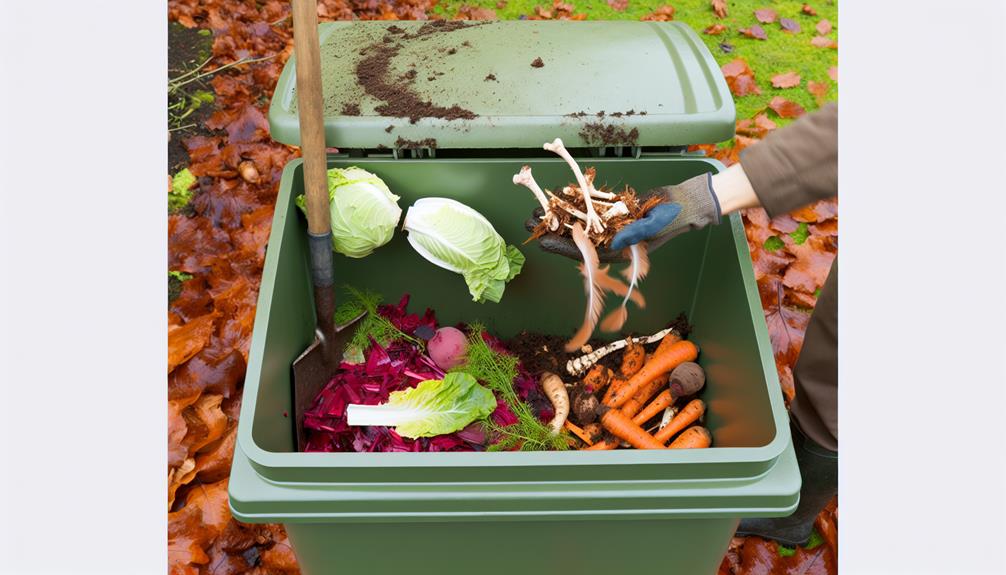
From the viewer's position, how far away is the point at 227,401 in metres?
2.31

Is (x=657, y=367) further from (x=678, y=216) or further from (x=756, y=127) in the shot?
(x=756, y=127)

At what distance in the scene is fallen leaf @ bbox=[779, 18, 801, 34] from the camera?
380cm

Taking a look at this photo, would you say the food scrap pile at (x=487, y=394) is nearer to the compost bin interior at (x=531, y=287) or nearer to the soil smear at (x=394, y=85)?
the compost bin interior at (x=531, y=287)

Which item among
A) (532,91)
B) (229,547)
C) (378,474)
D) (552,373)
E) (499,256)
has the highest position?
(532,91)

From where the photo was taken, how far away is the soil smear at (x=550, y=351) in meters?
2.22

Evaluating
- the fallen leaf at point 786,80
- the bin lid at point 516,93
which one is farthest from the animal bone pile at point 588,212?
the fallen leaf at point 786,80

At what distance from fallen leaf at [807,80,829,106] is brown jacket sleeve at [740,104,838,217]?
7.14ft

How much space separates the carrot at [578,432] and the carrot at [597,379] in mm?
120

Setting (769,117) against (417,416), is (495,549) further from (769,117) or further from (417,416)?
(769,117)

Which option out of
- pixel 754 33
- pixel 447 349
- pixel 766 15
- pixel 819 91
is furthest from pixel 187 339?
pixel 766 15

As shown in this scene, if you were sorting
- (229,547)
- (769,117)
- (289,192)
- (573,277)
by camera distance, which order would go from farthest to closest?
1. (769,117)
2. (573,277)
3. (229,547)
4. (289,192)

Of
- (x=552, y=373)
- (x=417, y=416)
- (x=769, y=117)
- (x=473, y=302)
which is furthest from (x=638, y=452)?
(x=769, y=117)

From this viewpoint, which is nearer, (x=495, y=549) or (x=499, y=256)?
(x=495, y=549)

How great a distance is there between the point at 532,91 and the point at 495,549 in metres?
1.12
